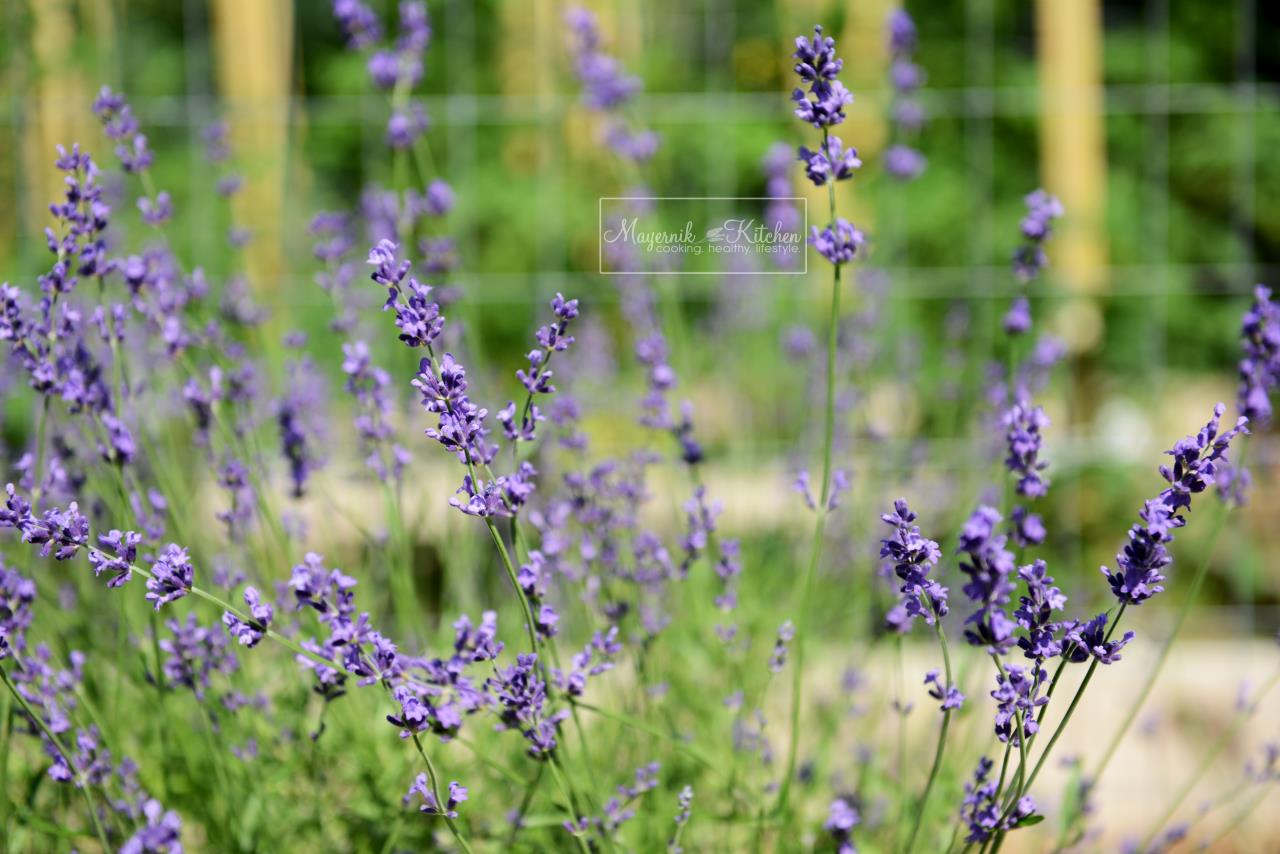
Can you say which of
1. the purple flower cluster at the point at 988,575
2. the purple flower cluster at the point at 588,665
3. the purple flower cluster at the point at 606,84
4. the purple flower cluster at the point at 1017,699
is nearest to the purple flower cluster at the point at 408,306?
the purple flower cluster at the point at 588,665

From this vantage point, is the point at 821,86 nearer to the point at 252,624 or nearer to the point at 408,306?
the point at 408,306

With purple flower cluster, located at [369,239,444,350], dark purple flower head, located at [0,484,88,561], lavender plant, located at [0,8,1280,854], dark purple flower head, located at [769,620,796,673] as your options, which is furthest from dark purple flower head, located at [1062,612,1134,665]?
dark purple flower head, located at [0,484,88,561]

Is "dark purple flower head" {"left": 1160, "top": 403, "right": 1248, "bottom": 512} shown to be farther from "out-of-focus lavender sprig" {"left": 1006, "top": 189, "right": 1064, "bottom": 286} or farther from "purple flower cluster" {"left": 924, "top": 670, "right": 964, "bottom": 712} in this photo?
"out-of-focus lavender sprig" {"left": 1006, "top": 189, "right": 1064, "bottom": 286}

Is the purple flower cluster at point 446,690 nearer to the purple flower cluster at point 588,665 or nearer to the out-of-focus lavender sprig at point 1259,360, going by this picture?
the purple flower cluster at point 588,665

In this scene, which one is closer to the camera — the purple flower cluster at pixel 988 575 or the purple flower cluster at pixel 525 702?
the purple flower cluster at pixel 988 575

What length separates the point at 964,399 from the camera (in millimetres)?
3305

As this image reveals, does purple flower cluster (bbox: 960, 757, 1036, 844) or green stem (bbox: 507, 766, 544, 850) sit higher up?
purple flower cluster (bbox: 960, 757, 1036, 844)

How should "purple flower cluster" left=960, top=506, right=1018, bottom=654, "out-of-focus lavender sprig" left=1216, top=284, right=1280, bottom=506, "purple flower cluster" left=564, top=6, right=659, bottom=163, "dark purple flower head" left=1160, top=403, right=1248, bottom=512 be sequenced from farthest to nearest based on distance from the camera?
"purple flower cluster" left=564, top=6, right=659, bottom=163, "out-of-focus lavender sprig" left=1216, top=284, right=1280, bottom=506, "dark purple flower head" left=1160, top=403, right=1248, bottom=512, "purple flower cluster" left=960, top=506, right=1018, bottom=654

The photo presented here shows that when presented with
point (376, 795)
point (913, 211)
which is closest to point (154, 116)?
point (913, 211)

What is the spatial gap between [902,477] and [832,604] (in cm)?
33

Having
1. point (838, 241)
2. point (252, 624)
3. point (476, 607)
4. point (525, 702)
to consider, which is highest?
point (838, 241)

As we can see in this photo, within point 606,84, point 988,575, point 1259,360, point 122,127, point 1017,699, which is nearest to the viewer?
point 988,575

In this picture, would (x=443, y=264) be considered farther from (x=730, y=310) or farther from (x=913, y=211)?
(x=913, y=211)

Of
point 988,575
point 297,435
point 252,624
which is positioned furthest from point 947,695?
point 297,435
